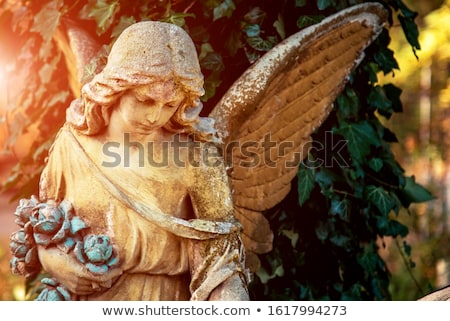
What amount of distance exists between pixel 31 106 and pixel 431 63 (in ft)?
16.6

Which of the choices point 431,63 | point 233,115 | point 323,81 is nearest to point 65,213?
point 233,115

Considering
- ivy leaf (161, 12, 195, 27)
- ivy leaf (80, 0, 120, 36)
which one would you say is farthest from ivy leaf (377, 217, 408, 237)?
ivy leaf (80, 0, 120, 36)

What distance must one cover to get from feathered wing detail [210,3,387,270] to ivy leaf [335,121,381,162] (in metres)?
0.31

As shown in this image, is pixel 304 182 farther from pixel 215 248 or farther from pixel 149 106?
pixel 149 106

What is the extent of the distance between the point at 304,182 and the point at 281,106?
431mm

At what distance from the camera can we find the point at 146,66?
2.71m

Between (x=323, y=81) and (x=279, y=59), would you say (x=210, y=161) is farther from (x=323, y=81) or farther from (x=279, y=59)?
(x=323, y=81)

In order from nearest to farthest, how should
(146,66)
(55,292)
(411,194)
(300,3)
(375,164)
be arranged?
1. (146,66)
2. (55,292)
3. (300,3)
4. (375,164)
5. (411,194)

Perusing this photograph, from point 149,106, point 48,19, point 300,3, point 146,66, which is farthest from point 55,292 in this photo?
point 300,3

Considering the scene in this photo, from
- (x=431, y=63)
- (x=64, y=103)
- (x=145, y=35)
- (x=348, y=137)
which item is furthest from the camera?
(x=431, y=63)

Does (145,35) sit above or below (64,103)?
above

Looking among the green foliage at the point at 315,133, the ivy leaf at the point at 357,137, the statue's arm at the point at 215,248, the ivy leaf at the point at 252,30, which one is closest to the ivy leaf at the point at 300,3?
the green foliage at the point at 315,133

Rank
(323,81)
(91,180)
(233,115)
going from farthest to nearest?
1. (323,81)
2. (233,115)
3. (91,180)

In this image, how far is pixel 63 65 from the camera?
402 centimetres
